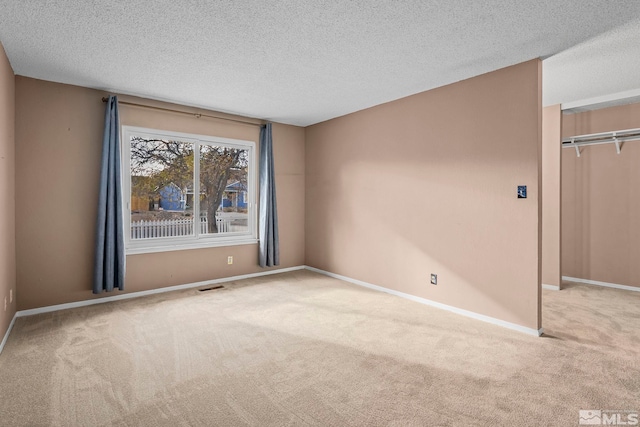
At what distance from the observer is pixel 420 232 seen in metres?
4.16

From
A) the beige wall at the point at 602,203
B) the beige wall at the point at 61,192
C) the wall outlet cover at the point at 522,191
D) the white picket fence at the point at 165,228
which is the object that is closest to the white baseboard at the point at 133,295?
the beige wall at the point at 61,192

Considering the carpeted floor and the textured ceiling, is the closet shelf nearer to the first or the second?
the textured ceiling

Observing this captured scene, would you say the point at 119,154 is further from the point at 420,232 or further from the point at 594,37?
the point at 594,37

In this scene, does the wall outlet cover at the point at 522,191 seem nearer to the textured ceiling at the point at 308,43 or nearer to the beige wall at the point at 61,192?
the textured ceiling at the point at 308,43

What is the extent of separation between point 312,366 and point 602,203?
4844 mm

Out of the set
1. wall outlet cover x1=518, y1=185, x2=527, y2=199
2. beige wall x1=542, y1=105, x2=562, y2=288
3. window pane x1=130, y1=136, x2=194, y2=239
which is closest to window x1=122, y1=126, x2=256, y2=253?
window pane x1=130, y1=136, x2=194, y2=239

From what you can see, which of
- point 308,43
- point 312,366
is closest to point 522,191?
point 308,43

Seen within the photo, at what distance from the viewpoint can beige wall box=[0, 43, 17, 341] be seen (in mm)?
2924

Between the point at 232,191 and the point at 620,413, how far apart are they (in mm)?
4888

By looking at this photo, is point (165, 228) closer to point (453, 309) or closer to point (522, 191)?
point (453, 309)

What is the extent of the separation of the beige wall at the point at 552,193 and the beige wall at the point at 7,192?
629 centimetres

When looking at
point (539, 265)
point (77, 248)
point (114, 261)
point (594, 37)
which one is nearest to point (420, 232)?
point (539, 265)

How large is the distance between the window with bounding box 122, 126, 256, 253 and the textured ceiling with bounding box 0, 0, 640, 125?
827mm

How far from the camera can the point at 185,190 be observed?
4848 millimetres
